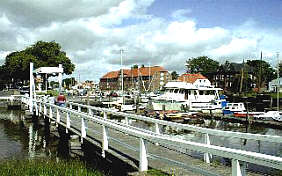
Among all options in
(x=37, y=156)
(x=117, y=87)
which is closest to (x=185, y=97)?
(x=37, y=156)

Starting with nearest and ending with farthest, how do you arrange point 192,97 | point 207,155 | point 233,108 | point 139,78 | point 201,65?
point 207,155 < point 233,108 < point 192,97 < point 139,78 < point 201,65

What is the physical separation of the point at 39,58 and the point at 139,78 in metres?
50.2

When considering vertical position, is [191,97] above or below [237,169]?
below

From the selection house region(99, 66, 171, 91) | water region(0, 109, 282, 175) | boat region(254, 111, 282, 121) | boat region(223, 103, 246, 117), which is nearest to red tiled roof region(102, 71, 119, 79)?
house region(99, 66, 171, 91)

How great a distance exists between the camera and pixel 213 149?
488cm

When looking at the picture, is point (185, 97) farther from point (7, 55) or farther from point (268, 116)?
point (7, 55)

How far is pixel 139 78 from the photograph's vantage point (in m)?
→ 111

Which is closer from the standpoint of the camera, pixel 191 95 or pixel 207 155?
pixel 207 155

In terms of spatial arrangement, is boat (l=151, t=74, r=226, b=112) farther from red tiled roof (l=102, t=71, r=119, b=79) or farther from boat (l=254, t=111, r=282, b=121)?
red tiled roof (l=102, t=71, r=119, b=79)

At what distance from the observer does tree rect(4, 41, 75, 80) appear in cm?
6244

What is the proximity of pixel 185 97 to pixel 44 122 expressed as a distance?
25.4 m

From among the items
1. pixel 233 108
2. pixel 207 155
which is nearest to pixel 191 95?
pixel 233 108

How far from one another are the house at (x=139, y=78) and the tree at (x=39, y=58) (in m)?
39.2

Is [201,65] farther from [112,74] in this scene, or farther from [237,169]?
[237,169]
